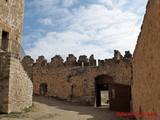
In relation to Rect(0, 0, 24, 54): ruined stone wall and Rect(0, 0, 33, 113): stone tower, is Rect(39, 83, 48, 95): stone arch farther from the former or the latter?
Rect(0, 0, 33, 113): stone tower

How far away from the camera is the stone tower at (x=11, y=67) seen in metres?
12.0

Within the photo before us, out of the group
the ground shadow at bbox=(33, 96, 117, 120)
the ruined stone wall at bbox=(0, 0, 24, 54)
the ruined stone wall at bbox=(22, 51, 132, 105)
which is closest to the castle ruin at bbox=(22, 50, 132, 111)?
the ruined stone wall at bbox=(22, 51, 132, 105)

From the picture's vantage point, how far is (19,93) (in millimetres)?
13367

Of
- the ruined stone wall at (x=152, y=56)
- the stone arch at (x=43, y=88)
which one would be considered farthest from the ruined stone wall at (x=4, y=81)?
the stone arch at (x=43, y=88)

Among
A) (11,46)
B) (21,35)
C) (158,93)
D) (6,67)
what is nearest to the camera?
(158,93)

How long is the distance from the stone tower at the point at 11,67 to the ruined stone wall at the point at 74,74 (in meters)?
6.82

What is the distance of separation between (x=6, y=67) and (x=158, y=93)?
31.2ft

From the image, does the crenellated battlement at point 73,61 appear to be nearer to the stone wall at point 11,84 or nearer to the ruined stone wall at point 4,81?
the stone wall at point 11,84

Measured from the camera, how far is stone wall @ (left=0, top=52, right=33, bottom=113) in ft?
38.9

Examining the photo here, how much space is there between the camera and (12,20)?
56.8ft

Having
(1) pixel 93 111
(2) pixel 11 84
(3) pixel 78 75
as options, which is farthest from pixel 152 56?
(3) pixel 78 75

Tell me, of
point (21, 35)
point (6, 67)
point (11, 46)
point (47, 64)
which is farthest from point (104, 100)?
point (6, 67)

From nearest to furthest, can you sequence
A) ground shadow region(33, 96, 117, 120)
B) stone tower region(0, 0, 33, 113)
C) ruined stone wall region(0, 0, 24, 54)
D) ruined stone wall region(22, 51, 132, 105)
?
stone tower region(0, 0, 33, 113), ground shadow region(33, 96, 117, 120), ruined stone wall region(0, 0, 24, 54), ruined stone wall region(22, 51, 132, 105)

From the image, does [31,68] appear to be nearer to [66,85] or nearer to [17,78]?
[66,85]
